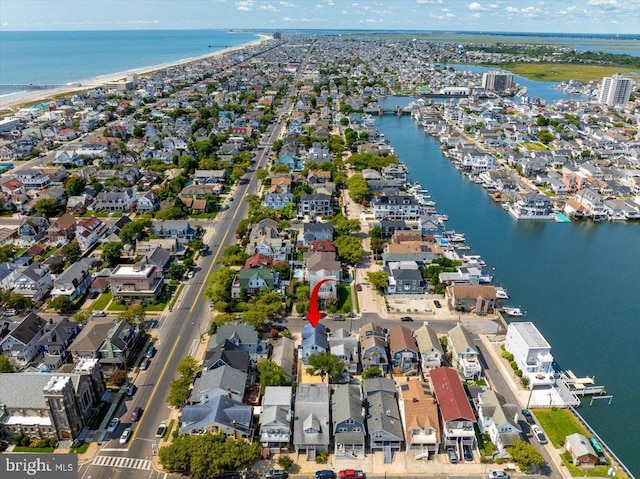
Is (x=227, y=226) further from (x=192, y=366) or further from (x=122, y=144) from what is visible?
(x=122, y=144)

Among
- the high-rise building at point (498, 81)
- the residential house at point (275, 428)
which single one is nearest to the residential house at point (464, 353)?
the residential house at point (275, 428)

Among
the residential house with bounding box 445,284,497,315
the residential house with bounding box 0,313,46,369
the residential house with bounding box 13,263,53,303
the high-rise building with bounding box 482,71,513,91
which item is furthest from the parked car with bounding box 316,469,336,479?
the high-rise building with bounding box 482,71,513,91

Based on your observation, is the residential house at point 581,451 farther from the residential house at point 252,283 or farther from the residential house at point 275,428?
the residential house at point 252,283

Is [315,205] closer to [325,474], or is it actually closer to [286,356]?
[286,356]

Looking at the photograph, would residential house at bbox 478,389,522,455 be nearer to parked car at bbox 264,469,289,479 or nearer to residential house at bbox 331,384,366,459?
residential house at bbox 331,384,366,459

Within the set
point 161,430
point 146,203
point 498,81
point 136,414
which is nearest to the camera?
point 161,430

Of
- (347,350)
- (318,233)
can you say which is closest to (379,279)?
(347,350)
